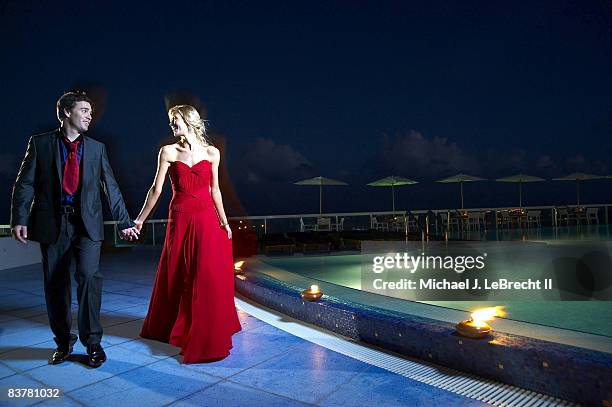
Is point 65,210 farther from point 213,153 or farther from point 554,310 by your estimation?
point 554,310

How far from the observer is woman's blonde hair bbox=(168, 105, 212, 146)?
9.26 ft

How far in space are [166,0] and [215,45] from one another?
18.3ft

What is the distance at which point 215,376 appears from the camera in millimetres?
2352

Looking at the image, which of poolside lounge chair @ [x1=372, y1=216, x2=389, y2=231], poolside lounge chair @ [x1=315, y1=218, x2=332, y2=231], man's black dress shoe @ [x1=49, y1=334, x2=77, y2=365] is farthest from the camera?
poolside lounge chair @ [x1=372, y1=216, x2=389, y2=231]

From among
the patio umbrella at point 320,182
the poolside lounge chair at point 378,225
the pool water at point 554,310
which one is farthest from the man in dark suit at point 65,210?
the patio umbrella at point 320,182

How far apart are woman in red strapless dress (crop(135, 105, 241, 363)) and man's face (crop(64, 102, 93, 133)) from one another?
49 centimetres

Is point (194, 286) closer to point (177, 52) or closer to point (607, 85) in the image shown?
point (177, 52)

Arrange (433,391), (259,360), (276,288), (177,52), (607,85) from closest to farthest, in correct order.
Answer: (433,391) < (259,360) < (276,288) < (177,52) < (607,85)

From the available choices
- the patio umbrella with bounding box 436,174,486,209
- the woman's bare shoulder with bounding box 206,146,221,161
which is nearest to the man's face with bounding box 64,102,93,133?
the woman's bare shoulder with bounding box 206,146,221,161

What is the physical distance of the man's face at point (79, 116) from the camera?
2.49 meters

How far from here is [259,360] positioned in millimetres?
2604

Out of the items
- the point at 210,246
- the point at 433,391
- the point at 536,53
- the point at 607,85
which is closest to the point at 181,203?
the point at 210,246

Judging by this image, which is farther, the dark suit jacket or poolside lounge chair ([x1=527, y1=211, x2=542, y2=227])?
poolside lounge chair ([x1=527, y1=211, x2=542, y2=227])

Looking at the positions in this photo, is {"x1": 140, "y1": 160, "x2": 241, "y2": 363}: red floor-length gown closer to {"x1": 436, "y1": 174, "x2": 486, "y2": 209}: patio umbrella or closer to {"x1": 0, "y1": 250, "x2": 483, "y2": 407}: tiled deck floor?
{"x1": 0, "y1": 250, "x2": 483, "y2": 407}: tiled deck floor
